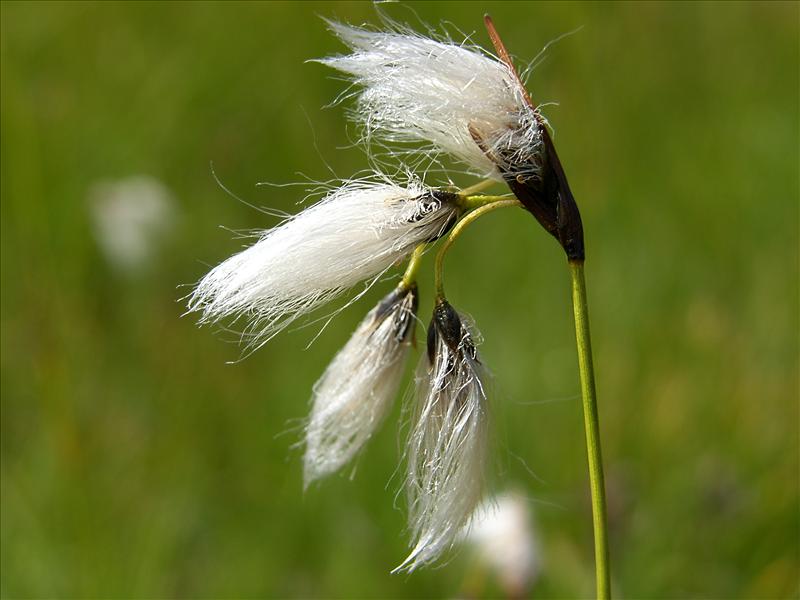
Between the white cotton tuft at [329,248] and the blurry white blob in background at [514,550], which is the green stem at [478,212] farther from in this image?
the blurry white blob in background at [514,550]

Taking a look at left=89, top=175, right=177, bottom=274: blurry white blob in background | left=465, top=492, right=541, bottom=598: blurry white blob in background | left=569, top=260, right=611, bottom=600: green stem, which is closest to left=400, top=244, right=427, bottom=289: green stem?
left=569, top=260, right=611, bottom=600: green stem

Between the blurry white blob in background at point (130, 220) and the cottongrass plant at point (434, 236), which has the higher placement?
the cottongrass plant at point (434, 236)

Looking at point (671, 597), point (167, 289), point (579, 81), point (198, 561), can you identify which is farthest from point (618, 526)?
point (579, 81)

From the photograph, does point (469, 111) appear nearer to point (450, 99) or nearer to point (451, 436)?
point (450, 99)

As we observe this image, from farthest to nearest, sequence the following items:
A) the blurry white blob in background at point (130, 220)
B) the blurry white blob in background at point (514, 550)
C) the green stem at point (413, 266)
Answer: the blurry white blob in background at point (130, 220), the blurry white blob in background at point (514, 550), the green stem at point (413, 266)

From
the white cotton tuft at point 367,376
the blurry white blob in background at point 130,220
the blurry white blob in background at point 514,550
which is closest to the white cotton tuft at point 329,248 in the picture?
the white cotton tuft at point 367,376

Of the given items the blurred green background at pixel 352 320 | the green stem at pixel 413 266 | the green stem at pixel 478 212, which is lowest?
the blurred green background at pixel 352 320
